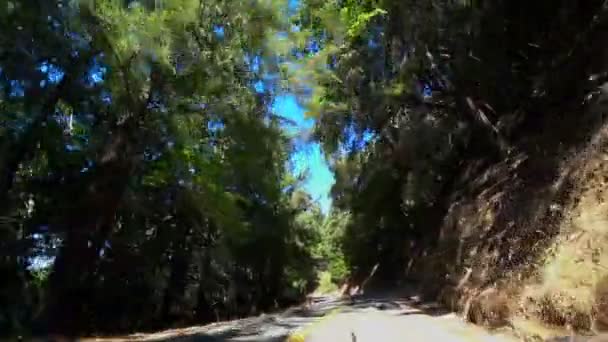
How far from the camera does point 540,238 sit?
1264 cm

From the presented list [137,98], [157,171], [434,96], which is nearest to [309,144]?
[434,96]

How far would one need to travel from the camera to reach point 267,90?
1938 centimetres

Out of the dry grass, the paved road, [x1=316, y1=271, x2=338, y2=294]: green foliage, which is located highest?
[x1=316, y1=271, x2=338, y2=294]: green foliage

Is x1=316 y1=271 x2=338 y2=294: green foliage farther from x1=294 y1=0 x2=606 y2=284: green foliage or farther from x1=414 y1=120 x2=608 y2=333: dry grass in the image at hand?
x1=414 y1=120 x2=608 y2=333: dry grass

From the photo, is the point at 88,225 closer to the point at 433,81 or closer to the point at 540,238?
the point at 540,238

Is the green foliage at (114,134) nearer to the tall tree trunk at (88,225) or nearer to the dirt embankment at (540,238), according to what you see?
the tall tree trunk at (88,225)

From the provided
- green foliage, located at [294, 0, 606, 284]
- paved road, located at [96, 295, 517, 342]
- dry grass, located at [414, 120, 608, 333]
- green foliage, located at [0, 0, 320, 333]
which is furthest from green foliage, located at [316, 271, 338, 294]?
dry grass, located at [414, 120, 608, 333]

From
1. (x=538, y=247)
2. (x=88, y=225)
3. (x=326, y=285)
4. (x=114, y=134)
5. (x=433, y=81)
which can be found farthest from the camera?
(x=326, y=285)

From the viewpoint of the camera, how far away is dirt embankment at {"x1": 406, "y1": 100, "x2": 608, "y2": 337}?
32.5 feet

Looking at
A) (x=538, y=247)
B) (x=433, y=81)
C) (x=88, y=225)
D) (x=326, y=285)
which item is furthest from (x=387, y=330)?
(x=326, y=285)

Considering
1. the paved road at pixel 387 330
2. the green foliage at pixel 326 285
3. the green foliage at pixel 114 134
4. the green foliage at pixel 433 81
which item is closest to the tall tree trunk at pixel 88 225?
the green foliage at pixel 114 134

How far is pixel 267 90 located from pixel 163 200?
6.21 m

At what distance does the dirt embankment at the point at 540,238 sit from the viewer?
990cm

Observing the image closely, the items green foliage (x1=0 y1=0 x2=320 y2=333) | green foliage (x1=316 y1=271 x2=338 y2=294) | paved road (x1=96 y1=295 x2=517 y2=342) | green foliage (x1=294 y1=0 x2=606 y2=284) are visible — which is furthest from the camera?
green foliage (x1=316 y1=271 x2=338 y2=294)
